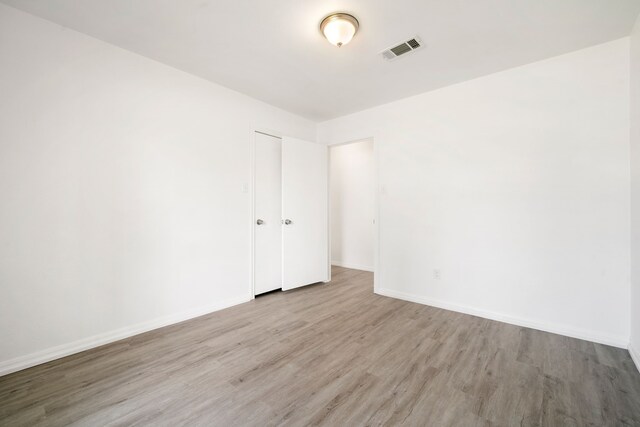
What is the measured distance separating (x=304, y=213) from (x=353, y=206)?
154 centimetres

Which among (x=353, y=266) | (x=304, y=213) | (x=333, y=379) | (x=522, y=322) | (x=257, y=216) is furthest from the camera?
(x=353, y=266)

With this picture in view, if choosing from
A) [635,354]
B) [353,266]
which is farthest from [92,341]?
[635,354]

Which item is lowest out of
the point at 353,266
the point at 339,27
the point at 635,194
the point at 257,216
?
the point at 353,266

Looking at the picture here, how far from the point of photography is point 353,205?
16.5 ft

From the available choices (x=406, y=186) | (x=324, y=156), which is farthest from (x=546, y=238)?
(x=324, y=156)

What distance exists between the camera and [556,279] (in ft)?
7.72

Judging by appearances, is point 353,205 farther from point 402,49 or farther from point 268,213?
point 402,49

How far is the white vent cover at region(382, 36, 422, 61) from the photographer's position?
215 centimetres

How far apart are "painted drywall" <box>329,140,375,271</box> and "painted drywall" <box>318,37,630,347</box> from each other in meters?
1.40

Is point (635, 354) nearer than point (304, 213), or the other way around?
point (635, 354)

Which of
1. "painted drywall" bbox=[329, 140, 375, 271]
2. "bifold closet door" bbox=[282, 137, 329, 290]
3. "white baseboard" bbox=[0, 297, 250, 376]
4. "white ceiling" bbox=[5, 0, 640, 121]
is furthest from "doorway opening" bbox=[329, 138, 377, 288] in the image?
"white baseboard" bbox=[0, 297, 250, 376]

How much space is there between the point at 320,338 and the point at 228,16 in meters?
2.72

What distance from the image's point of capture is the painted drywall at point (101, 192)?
71.6 inches

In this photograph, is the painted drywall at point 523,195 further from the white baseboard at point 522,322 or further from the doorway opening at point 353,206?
the doorway opening at point 353,206
